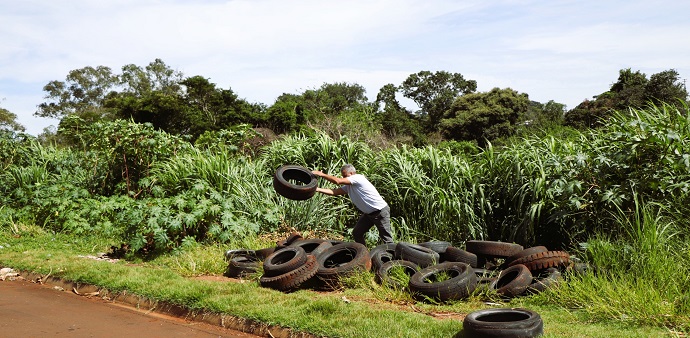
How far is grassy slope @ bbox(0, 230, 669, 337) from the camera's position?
6.11 metres

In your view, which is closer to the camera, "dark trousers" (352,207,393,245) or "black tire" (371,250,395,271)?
"black tire" (371,250,395,271)

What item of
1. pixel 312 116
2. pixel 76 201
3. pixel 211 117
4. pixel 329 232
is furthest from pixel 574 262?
pixel 211 117

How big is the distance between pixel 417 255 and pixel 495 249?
3.36ft

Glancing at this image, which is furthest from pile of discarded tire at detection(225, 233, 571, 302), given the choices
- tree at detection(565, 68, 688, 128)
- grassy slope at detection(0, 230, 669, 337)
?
tree at detection(565, 68, 688, 128)

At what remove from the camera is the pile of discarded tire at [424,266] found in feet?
24.5

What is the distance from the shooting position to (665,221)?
8.20 metres

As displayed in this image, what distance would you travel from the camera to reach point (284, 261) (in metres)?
8.86

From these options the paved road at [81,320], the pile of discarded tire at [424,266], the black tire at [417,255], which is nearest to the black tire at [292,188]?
the pile of discarded tire at [424,266]

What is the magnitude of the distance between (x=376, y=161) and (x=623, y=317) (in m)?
6.71

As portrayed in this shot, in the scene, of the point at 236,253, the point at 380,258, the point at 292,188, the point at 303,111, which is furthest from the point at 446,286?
the point at 303,111

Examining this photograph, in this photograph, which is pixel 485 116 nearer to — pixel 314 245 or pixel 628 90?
pixel 628 90

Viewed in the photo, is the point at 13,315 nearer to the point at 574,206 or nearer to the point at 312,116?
the point at 574,206

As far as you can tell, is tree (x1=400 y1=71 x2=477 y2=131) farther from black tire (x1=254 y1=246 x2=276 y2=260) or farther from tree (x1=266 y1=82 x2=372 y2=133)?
black tire (x1=254 y1=246 x2=276 y2=260)

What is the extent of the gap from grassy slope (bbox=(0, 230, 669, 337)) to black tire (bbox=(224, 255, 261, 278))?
0.56 m
